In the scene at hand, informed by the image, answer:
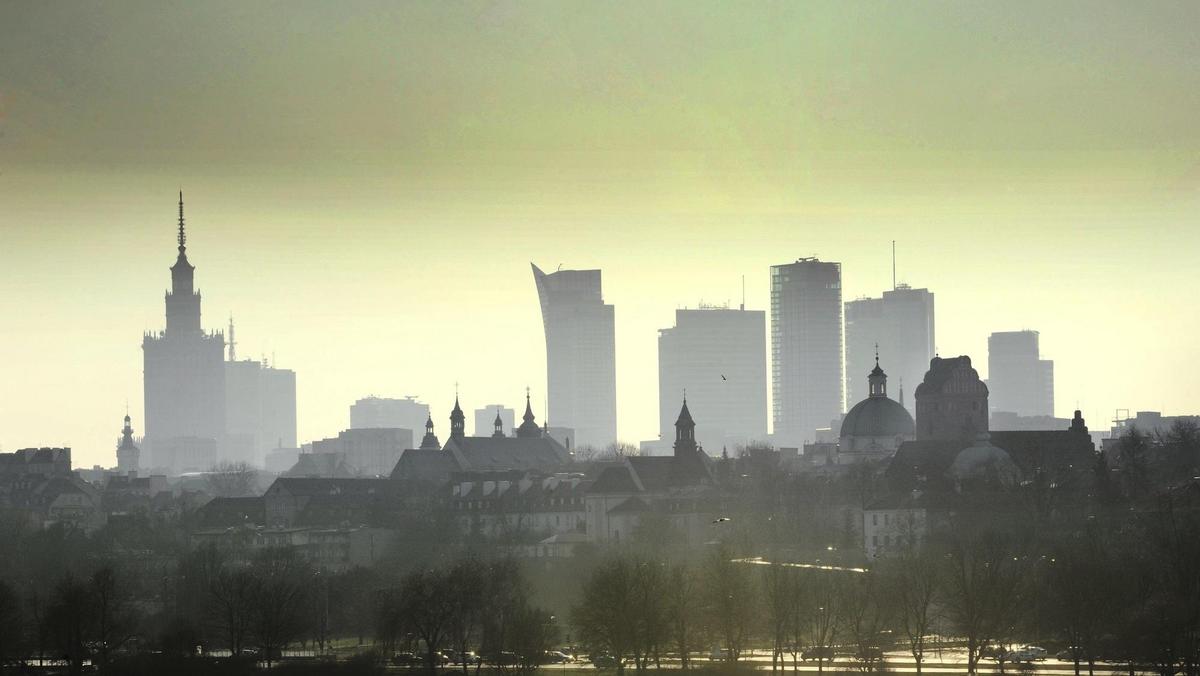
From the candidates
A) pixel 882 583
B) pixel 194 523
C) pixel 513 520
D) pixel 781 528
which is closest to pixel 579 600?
pixel 882 583

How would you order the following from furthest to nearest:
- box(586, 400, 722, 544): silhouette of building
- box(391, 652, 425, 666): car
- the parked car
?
box(586, 400, 722, 544): silhouette of building
box(391, 652, 425, 666): car
the parked car

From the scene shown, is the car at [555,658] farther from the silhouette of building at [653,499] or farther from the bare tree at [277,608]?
the silhouette of building at [653,499]

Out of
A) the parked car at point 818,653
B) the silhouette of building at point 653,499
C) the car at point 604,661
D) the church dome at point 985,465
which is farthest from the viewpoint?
the silhouette of building at point 653,499

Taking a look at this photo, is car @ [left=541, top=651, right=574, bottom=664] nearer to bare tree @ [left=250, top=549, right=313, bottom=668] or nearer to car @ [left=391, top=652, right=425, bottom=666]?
car @ [left=391, top=652, right=425, bottom=666]

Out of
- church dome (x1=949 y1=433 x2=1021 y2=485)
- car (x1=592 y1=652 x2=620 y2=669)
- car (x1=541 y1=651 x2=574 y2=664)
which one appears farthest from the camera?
church dome (x1=949 y1=433 x2=1021 y2=485)

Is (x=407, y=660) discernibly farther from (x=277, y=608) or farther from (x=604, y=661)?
(x=604, y=661)

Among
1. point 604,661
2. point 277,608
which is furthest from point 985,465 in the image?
point 277,608

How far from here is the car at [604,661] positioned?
120m

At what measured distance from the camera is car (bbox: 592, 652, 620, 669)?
120m

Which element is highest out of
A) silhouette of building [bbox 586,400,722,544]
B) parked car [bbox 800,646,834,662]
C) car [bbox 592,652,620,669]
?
silhouette of building [bbox 586,400,722,544]

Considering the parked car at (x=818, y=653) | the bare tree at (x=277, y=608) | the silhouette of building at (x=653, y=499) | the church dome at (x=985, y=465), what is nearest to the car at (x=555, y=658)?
the parked car at (x=818, y=653)

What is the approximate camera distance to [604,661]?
12056 cm

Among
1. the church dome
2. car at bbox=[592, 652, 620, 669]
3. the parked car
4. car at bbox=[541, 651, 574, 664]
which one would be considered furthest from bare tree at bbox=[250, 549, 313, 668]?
the church dome

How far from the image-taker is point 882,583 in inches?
5266
